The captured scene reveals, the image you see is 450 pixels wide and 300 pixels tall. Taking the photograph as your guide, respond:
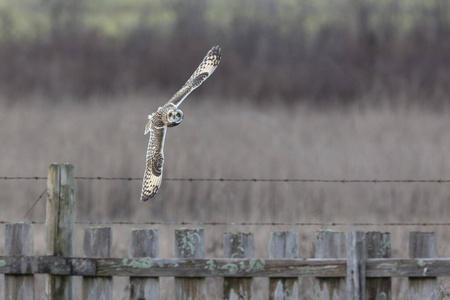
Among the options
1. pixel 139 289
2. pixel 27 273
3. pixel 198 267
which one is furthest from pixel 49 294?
pixel 198 267

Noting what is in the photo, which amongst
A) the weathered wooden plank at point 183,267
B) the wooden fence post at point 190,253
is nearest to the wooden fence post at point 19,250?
the weathered wooden plank at point 183,267

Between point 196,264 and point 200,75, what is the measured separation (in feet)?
6.38

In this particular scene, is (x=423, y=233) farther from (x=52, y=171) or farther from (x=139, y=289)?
(x=52, y=171)

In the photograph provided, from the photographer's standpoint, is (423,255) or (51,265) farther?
(423,255)

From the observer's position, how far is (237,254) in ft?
16.4

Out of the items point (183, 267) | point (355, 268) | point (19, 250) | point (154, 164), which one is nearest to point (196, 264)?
point (183, 267)

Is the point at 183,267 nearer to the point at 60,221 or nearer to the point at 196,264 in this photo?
the point at 196,264

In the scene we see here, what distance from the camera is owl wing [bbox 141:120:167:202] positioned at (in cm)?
594

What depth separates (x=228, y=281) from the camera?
497 centimetres

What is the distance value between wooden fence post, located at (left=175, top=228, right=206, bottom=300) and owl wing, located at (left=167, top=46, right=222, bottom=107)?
1.40 metres

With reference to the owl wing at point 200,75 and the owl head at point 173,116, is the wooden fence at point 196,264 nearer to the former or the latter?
the owl head at point 173,116

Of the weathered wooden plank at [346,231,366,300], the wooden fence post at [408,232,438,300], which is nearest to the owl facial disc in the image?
the weathered wooden plank at [346,231,366,300]

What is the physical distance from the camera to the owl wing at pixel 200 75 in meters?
6.19

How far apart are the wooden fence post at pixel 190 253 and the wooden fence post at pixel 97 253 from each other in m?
0.41
